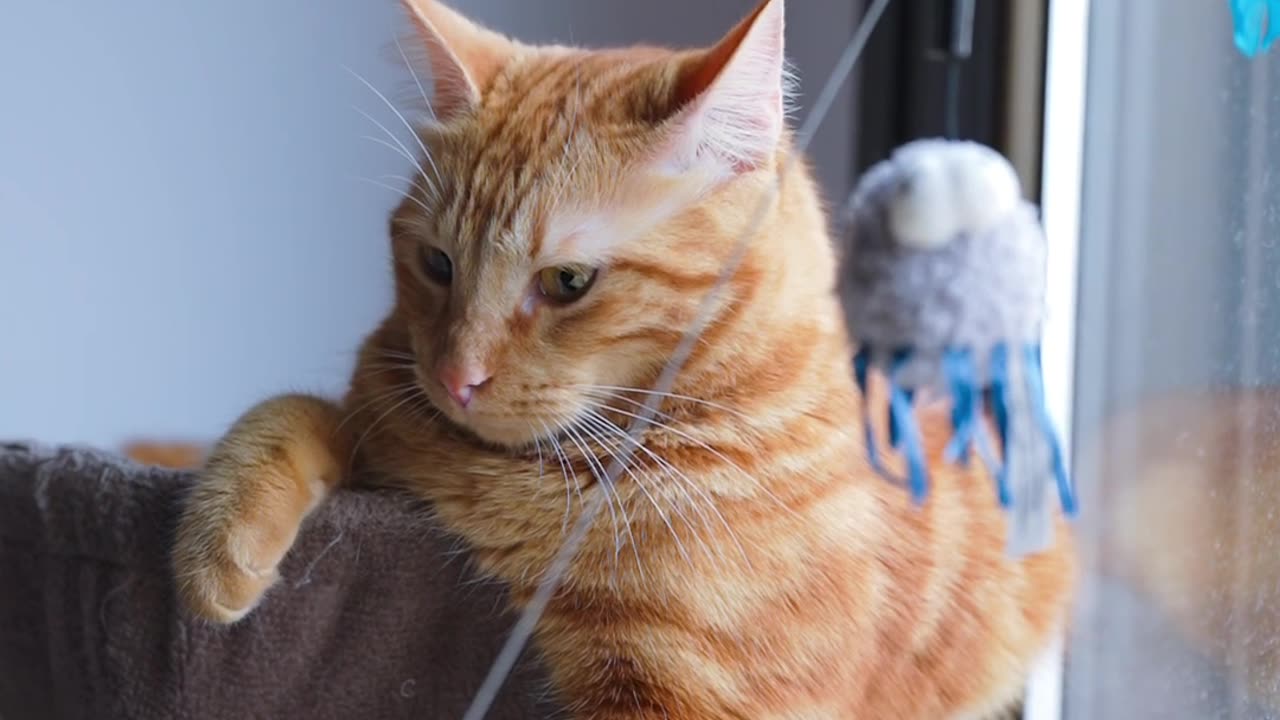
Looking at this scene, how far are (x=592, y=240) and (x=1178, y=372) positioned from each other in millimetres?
597

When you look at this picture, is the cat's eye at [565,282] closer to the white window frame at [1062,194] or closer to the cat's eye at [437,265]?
the cat's eye at [437,265]

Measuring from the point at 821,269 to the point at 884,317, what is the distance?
1.44ft

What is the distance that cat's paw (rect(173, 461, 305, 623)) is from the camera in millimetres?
951

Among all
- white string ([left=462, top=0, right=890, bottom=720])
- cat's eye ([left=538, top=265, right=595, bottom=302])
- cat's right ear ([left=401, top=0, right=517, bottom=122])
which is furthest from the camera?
cat's right ear ([left=401, top=0, right=517, bottom=122])

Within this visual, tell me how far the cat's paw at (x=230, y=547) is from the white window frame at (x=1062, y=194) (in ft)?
2.37

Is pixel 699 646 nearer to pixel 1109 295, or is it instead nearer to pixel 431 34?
pixel 431 34

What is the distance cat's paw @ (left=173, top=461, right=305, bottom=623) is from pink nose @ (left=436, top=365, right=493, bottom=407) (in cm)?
16

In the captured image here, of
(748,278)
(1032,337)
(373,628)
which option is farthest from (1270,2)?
(373,628)

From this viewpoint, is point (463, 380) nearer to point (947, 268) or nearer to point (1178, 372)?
point (947, 268)

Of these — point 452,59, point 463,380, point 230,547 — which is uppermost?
point 452,59

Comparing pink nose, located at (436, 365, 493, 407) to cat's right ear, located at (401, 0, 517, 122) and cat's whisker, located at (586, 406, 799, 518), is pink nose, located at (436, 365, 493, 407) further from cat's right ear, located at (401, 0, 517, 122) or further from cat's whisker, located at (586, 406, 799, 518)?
cat's right ear, located at (401, 0, 517, 122)

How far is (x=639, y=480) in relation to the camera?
38.5 inches

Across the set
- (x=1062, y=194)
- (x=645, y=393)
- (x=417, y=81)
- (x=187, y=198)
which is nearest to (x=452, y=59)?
(x=417, y=81)

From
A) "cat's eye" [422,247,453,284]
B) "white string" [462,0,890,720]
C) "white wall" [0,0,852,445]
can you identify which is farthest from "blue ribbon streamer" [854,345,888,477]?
"white wall" [0,0,852,445]
